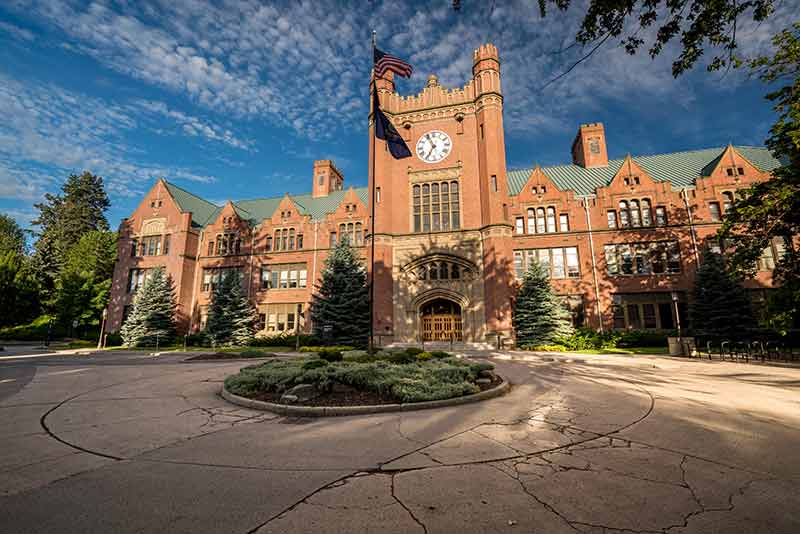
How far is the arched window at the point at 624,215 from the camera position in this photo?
27969 millimetres

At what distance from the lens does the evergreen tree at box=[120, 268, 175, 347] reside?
30.0m

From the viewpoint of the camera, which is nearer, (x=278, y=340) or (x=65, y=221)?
(x=278, y=340)

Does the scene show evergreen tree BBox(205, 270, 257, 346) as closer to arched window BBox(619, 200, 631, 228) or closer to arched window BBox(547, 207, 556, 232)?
arched window BBox(547, 207, 556, 232)

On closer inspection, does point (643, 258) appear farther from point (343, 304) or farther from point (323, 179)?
point (323, 179)

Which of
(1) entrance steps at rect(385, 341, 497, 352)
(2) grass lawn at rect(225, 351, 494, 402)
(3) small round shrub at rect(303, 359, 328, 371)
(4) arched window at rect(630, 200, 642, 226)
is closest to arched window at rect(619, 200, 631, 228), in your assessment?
(4) arched window at rect(630, 200, 642, 226)

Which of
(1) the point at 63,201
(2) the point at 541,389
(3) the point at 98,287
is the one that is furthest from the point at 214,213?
(2) the point at 541,389

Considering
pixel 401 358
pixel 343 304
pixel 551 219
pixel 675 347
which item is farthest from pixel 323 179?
pixel 675 347

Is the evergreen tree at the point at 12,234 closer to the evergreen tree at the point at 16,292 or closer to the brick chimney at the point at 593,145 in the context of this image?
the evergreen tree at the point at 16,292

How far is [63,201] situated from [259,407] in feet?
230

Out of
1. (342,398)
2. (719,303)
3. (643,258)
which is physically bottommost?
(342,398)

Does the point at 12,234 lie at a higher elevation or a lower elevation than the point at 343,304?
higher

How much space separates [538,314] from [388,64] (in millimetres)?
18357

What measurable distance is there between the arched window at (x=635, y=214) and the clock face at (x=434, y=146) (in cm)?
1554

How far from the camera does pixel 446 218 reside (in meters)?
29.0
